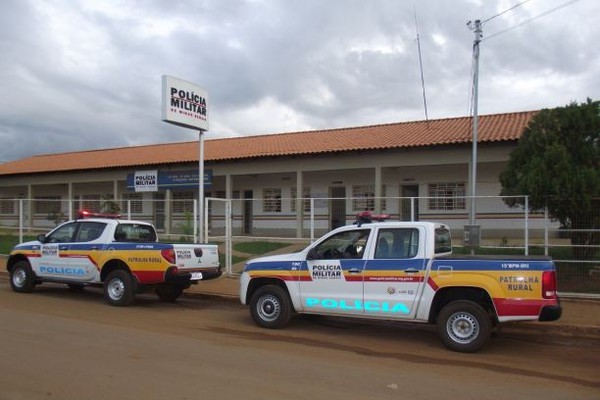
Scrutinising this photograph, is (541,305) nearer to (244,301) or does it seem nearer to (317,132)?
(244,301)

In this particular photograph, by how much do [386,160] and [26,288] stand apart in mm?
14518

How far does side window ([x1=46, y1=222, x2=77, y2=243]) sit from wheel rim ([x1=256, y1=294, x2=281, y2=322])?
5.15 m

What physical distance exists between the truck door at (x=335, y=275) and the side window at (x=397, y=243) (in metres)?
0.26

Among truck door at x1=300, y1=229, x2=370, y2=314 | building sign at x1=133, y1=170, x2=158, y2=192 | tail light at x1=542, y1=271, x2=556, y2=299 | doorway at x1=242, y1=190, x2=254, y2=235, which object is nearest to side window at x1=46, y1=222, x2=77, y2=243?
truck door at x1=300, y1=229, x2=370, y2=314

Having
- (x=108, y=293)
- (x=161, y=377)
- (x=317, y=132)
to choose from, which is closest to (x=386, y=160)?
(x=317, y=132)

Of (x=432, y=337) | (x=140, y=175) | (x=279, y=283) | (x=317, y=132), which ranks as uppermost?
(x=317, y=132)

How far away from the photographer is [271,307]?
8.80 m

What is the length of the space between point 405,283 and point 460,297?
75 cm

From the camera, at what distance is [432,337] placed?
8.44 metres

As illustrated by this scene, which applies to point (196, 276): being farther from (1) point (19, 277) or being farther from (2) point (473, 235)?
(2) point (473, 235)

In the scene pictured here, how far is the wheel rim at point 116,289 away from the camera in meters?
10.8

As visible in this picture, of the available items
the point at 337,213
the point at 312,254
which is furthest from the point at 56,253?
the point at 337,213

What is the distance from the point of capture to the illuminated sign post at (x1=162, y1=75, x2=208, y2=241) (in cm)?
1480

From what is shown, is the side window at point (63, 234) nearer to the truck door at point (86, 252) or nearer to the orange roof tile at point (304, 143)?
the truck door at point (86, 252)
